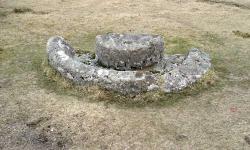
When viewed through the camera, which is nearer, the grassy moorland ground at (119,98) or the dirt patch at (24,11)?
the grassy moorland ground at (119,98)

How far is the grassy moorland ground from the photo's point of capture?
12148mm

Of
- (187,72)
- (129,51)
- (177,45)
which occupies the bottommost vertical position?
(177,45)

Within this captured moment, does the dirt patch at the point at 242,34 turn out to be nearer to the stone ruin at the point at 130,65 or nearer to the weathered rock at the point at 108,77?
the stone ruin at the point at 130,65

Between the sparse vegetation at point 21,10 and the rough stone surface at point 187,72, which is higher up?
the rough stone surface at point 187,72

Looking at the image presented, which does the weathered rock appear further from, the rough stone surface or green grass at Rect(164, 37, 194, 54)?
green grass at Rect(164, 37, 194, 54)

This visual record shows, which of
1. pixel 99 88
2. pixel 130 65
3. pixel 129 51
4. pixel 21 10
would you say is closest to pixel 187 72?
pixel 130 65

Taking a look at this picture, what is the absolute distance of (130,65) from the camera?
50.4ft

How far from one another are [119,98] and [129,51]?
189 centimetres

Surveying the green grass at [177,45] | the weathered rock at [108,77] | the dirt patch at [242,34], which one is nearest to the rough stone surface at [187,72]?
the weathered rock at [108,77]

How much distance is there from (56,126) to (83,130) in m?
0.84

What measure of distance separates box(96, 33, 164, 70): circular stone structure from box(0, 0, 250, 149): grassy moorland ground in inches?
62.1

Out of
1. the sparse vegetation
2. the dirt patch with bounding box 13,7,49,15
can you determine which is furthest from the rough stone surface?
the sparse vegetation

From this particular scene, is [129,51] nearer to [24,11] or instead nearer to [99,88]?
[99,88]

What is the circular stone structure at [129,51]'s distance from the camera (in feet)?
49.8
